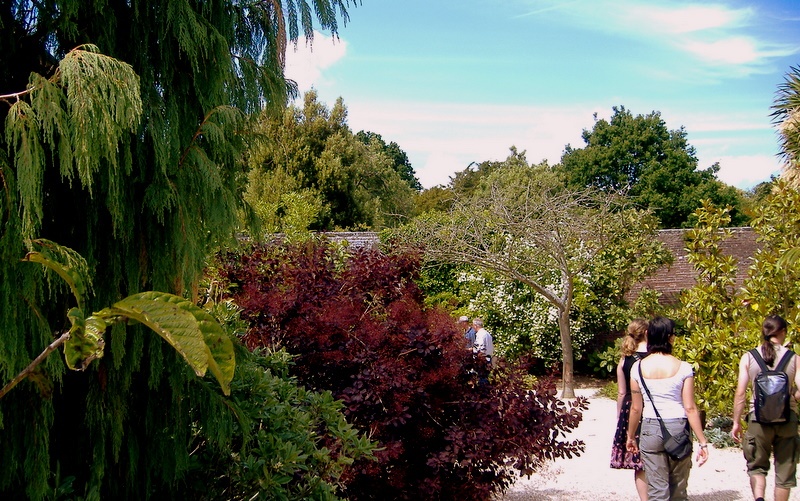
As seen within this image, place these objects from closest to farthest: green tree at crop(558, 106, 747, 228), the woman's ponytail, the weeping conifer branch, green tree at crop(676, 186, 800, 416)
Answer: the weeping conifer branch < the woman's ponytail < green tree at crop(676, 186, 800, 416) < green tree at crop(558, 106, 747, 228)

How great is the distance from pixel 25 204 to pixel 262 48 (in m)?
1.81

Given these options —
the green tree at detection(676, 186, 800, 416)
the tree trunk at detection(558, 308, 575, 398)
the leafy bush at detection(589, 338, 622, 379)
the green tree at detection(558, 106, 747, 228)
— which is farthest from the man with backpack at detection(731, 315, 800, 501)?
the green tree at detection(558, 106, 747, 228)

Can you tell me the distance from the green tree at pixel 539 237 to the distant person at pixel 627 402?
6617 millimetres

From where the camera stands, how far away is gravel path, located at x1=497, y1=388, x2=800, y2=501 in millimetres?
7383

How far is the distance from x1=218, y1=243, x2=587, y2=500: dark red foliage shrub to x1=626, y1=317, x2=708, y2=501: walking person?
1.74 feet

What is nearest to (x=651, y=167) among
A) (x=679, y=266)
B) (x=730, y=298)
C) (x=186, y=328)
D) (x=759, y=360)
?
(x=679, y=266)

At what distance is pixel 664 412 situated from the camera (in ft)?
17.1

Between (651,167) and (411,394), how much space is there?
1445 inches

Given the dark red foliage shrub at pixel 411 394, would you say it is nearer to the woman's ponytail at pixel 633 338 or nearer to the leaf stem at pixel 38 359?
the woman's ponytail at pixel 633 338

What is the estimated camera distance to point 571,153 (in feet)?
139

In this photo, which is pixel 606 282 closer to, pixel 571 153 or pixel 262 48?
pixel 262 48

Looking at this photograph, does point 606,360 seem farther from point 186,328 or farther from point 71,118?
point 186,328

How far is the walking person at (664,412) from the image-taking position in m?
5.20

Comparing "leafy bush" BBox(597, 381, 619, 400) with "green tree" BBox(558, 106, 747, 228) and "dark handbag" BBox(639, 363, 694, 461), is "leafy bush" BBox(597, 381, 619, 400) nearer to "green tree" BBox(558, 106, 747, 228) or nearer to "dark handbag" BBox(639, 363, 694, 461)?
"dark handbag" BBox(639, 363, 694, 461)
